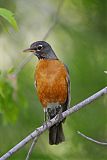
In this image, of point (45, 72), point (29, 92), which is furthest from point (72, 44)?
point (45, 72)

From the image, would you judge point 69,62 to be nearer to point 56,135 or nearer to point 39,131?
point 56,135

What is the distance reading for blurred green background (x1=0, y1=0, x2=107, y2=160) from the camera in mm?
10523

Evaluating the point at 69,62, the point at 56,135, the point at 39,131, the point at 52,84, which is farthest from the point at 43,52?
the point at 39,131

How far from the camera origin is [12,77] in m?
8.25

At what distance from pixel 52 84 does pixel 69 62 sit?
7.33 feet

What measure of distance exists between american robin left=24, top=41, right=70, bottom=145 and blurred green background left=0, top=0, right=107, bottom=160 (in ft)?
4.09

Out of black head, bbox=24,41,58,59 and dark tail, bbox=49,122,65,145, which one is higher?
black head, bbox=24,41,58,59

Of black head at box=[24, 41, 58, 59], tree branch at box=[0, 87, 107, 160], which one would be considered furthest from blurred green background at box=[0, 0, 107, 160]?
tree branch at box=[0, 87, 107, 160]

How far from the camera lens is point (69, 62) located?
10672 millimetres

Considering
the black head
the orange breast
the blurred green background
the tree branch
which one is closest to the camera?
the tree branch

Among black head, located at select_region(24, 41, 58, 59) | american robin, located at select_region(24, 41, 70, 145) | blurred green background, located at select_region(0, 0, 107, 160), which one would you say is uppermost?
black head, located at select_region(24, 41, 58, 59)

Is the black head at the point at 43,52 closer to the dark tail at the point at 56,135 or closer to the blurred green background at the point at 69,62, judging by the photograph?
the dark tail at the point at 56,135

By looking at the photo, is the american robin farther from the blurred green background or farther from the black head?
the blurred green background

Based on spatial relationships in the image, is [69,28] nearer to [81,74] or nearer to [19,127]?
[81,74]
